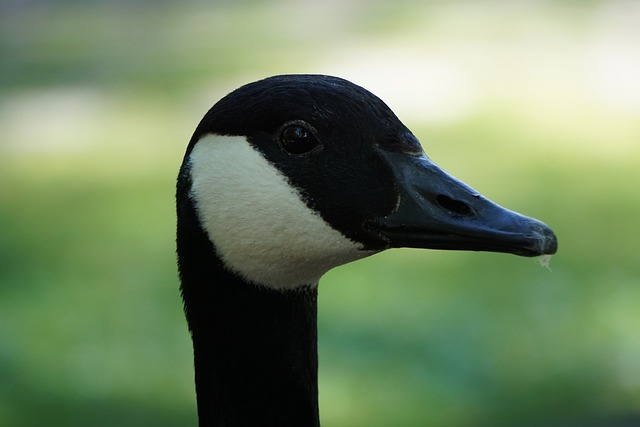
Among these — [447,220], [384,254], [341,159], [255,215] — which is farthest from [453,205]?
[384,254]

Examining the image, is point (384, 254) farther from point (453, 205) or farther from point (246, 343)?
point (453, 205)

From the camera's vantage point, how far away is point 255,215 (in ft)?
6.21

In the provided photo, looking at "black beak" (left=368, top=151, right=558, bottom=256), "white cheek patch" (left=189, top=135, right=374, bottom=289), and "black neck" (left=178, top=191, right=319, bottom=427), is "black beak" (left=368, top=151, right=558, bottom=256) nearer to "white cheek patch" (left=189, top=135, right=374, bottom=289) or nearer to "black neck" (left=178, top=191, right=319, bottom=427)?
"white cheek patch" (left=189, top=135, right=374, bottom=289)

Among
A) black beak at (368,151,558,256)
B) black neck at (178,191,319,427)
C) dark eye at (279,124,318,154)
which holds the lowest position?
black neck at (178,191,319,427)

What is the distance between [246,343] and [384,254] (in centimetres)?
329

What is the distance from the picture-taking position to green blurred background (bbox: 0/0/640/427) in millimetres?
4195

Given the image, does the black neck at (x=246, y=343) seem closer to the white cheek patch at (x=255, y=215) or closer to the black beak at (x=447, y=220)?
the white cheek patch at (x=255, y=215)

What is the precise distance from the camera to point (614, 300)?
477 cm

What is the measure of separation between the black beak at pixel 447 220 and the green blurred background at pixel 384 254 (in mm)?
2068

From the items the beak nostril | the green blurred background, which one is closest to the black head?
the beak nostril

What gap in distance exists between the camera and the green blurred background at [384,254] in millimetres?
4195

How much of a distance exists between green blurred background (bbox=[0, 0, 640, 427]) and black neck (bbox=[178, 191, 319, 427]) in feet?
5.88

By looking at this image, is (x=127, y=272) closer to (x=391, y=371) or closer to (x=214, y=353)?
(x=391, y=371)

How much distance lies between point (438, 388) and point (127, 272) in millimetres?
1708
